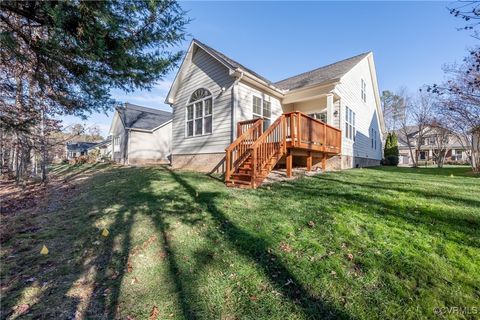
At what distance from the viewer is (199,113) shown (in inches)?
456

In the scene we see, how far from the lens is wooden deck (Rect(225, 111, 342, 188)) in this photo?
24.1 ft

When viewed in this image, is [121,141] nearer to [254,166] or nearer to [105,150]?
[105,150]

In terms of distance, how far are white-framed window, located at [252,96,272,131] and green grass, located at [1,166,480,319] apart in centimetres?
592

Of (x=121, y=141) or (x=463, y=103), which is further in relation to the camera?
(x=121, y=141)

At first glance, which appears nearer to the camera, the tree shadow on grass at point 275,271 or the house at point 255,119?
the tree shadow on grass at point 275,271

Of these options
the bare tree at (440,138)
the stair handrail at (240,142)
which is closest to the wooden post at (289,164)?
the stair handrail at (240,142)

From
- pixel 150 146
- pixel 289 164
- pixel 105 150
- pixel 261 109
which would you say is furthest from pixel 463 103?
pixel 105 150

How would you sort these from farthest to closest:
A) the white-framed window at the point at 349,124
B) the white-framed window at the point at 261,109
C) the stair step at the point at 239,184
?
the white-framed window at the point at 349,124, the white-framed window at the point at 261,109, the stair step at the point at 239,184

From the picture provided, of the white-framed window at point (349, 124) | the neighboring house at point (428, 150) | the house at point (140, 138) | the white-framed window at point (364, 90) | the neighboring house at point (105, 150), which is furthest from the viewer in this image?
the neighboring house at point (428, 150)

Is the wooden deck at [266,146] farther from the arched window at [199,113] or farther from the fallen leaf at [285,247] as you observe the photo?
the fallen leaf at [285,247]

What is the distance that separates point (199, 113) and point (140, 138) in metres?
12.5

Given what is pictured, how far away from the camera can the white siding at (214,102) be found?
10016mm

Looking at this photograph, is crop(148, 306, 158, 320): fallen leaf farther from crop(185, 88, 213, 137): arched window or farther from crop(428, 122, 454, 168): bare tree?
crop(428, 122, 454, 168): bare tree

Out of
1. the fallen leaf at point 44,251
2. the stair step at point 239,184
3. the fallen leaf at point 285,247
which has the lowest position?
the fallen leaf at point 44,251
